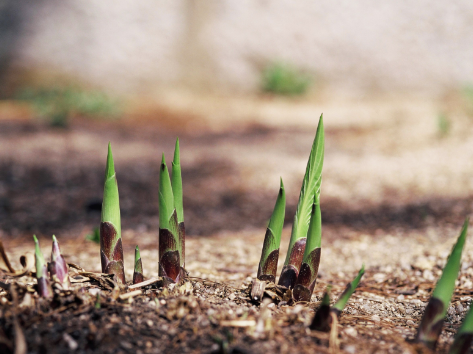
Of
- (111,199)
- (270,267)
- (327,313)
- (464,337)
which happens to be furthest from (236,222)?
(464,337)

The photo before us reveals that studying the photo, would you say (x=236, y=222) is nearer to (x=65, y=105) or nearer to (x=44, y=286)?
(x=44, y=286)

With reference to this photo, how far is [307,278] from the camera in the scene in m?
0.96

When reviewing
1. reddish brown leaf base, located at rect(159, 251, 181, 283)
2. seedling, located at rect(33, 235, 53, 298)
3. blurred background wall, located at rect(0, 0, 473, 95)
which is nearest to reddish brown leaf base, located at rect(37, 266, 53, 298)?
seedling, located at rect(33, 235, 53, 298)

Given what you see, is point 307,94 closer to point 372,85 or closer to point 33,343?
point 372,85

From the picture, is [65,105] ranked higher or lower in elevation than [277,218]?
higher

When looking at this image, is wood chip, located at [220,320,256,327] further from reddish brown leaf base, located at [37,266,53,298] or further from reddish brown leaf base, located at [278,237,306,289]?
reddish brown leaf base, located at [37,266,53,298]

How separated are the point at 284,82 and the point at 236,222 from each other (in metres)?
4.43

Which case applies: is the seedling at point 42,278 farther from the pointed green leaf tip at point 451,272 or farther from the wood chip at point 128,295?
the pointed green leaf tip at point 451,272

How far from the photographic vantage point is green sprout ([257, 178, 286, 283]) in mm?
939

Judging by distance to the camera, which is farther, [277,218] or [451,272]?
[277,218]

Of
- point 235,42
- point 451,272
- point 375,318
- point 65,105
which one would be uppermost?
point 235,42

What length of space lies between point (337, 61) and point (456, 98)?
1.91m

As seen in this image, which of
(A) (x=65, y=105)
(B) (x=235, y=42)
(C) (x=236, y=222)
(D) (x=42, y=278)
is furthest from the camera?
(B) (x=235, y=42)

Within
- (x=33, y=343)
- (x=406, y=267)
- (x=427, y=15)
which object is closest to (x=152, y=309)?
(x=33, y=343)
